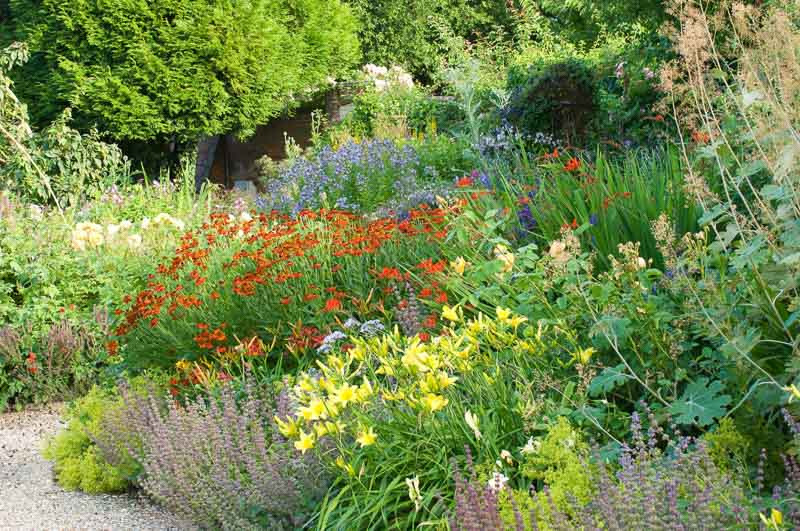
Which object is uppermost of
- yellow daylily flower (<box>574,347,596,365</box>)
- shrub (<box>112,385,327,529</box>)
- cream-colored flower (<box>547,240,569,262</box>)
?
cream-colored flower (<box>547,240,569,262</box>)

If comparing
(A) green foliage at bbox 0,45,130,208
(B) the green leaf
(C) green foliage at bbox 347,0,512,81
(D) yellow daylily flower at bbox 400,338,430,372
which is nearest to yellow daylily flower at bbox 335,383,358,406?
(D) yellow daylily flower at bbox 400,338,430,372

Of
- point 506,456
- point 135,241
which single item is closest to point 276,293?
point 506,456

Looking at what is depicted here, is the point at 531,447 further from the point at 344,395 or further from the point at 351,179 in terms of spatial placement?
the point at 351,179

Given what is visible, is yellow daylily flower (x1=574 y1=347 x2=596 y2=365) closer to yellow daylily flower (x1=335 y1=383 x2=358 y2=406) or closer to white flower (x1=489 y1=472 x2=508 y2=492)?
white flower (x1=489 y1=472 x2=508 y2=492)

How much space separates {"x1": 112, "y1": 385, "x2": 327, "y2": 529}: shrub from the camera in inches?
129

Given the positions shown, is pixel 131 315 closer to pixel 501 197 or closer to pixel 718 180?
pixel 501 197

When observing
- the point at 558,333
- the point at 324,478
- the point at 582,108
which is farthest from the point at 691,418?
the point at 582,108

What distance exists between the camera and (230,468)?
11.9 feet

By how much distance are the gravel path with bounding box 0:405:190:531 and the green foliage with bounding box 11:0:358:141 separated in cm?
777

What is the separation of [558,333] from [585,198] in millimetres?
1638

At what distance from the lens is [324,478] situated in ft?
11.0

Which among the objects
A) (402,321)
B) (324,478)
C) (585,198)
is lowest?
(324,478)

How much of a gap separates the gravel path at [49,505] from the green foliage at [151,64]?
25.5ft

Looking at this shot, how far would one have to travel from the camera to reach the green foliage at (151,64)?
40.0ft
